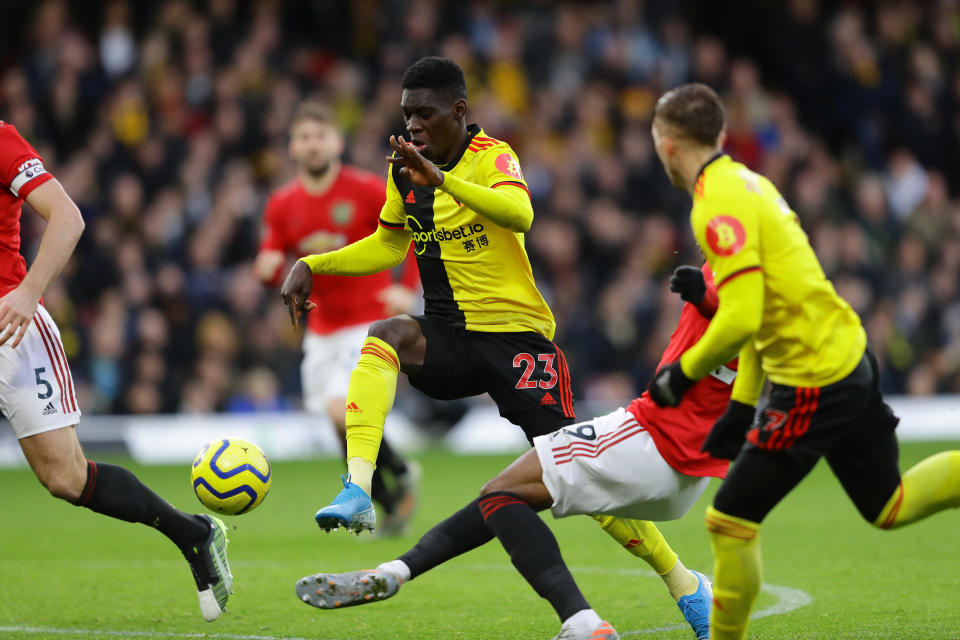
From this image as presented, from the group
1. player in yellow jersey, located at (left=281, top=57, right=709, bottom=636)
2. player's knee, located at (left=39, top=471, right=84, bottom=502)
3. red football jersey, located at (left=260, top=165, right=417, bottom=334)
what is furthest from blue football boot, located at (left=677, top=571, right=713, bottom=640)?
red football jersey, located at (left=260, top=165, right=417, bottom=334)

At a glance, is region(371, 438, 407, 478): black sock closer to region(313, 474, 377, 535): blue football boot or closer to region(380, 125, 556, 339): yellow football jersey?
region(380, 125, 556, 339): yellow football jersey

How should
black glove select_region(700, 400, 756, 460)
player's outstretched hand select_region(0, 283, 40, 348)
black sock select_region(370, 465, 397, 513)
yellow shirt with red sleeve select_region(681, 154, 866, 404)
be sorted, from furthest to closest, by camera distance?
black sock select_region(370, 465, 397, 513)
player's outstretched hand select_region(0, 283, 40, 348)
black glove select_region(700, 400, 756, 460)
yellow shirt with red sleeve select_region(681, 154, 866, 404)

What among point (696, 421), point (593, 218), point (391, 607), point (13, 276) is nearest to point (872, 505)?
point (696, 421)

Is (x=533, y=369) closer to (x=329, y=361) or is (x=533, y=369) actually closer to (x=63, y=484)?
(x=63, y=484)

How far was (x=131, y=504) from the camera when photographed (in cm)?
579

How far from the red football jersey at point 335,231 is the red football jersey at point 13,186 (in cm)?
380

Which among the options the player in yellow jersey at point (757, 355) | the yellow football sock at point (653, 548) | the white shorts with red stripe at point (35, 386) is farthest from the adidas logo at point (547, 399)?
the white shorts with red stripe at point (35, 386)

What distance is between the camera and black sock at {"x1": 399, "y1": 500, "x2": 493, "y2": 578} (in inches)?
198

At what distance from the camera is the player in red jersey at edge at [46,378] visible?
5387 millimetres

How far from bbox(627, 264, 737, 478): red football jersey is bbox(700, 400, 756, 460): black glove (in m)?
0.17

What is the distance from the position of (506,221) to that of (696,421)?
115 centimetres

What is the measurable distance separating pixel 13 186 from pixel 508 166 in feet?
6.93

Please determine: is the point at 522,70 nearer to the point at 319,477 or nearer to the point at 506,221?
the point at 319,477

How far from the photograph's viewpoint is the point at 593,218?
16.4 m
